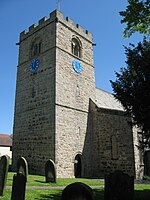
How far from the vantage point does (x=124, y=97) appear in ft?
35.6

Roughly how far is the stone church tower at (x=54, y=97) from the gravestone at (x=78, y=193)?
38.7 ft

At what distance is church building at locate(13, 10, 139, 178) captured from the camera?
674 inches

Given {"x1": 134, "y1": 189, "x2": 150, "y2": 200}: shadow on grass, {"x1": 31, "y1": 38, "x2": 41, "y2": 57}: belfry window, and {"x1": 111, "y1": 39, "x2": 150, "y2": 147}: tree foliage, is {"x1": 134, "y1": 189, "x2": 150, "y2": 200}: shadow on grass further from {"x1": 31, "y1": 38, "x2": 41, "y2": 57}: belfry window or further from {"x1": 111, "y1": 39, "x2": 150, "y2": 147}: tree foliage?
{"x1": 31, "y1": 38, "x2": 41, "y2": 57}: belfry window

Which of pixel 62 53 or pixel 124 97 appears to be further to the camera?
pixel 62 53

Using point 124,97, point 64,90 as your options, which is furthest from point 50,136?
point 124,97

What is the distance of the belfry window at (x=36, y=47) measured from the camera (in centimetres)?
2100

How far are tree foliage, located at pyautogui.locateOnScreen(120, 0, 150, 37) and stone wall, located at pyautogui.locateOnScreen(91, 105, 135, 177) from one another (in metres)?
9.46

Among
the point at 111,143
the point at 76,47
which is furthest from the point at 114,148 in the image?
the point at 76,47

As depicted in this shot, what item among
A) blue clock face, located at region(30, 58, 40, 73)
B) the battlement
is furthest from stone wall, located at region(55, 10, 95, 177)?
blue clock face, located at region(30, 58, 40, 73)

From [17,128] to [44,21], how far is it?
11022 millimetres

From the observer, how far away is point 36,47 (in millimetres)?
21438

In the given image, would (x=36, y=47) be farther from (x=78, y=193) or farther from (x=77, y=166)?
(x=78, y=193)

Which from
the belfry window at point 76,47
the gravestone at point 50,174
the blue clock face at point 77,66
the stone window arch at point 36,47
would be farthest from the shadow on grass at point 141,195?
the stone window arch at point 36,47

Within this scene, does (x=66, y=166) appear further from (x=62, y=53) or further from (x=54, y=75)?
(x=62, y=53)
